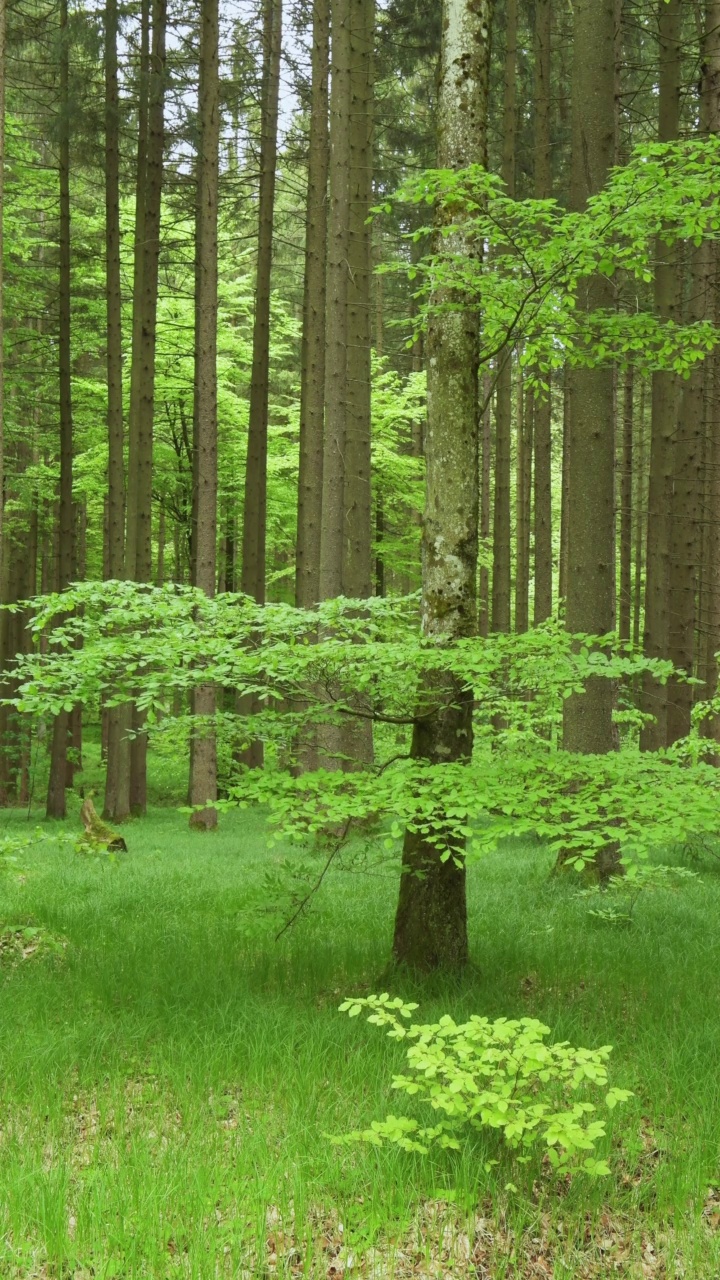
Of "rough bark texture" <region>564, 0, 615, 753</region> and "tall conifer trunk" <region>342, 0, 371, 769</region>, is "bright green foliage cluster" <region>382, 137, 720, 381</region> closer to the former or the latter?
"rough bark texture" <region>564, 0, 615, 753</region>

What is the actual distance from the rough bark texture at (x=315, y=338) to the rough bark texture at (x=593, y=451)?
7.00 m

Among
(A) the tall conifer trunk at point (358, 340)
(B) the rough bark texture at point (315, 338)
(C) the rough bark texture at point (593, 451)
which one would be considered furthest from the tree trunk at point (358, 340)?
(C) the rough bark texture at point (593, 451)

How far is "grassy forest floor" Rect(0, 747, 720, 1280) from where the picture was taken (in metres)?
3.11

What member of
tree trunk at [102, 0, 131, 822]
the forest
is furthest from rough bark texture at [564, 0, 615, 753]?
tree trunk at [102, 0, 131, 822]

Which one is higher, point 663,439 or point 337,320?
point 337,320

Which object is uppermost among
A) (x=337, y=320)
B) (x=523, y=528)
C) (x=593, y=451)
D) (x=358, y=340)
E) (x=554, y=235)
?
(x=337, y=320)

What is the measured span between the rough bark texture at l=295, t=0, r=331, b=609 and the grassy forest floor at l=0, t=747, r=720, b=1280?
28.8 feet

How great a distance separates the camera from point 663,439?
44.3ft

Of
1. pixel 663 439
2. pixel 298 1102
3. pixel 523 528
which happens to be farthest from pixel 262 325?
pixel 298 1102

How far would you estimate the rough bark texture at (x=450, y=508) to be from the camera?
544 centimetres

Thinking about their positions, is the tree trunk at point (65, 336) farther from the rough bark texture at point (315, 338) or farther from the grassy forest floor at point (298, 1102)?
the grassy forest floor at point (298, 1102)

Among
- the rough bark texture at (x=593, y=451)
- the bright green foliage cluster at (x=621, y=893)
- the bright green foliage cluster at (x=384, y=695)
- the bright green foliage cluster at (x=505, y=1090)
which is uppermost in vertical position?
the rough bark texture at (x=593, y=451)

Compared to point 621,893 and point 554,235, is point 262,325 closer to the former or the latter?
point 554,235

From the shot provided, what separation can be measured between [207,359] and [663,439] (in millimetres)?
7353
